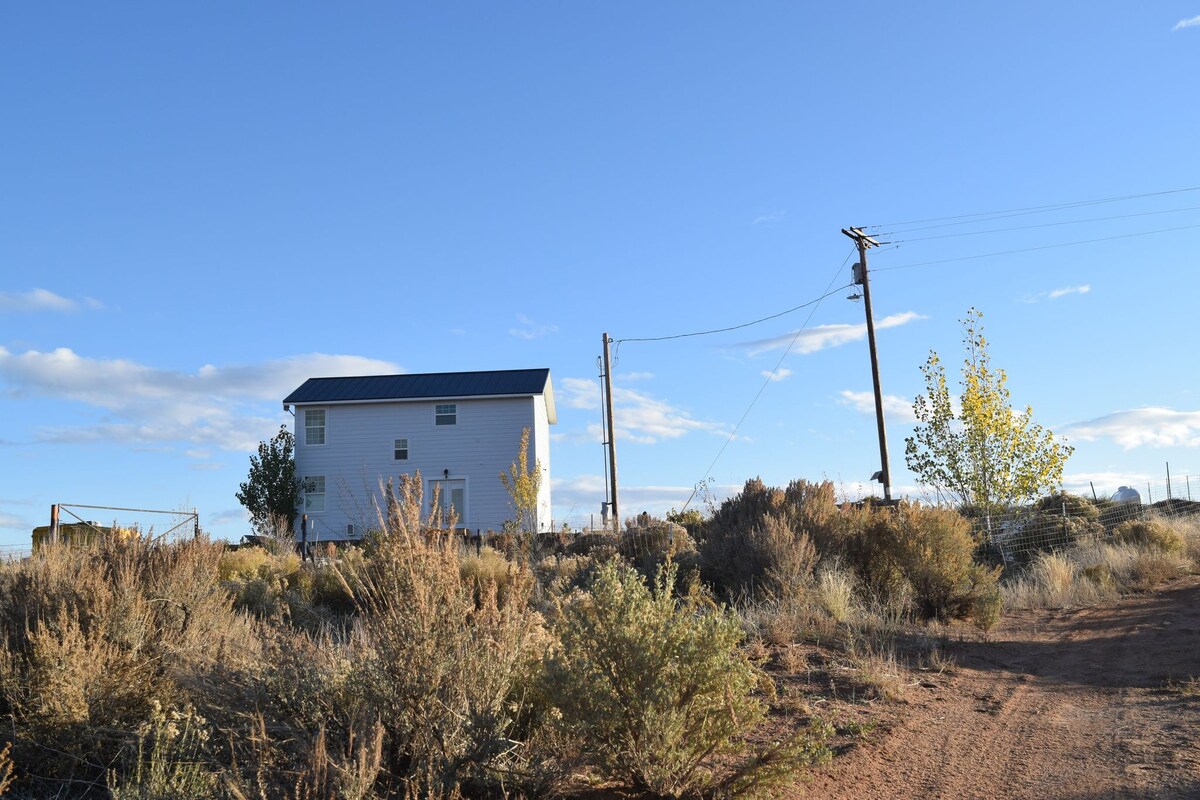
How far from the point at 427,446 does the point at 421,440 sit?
31 centimetres

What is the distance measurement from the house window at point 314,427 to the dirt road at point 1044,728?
89.5ft

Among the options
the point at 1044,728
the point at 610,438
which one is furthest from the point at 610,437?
the point at 1044,728

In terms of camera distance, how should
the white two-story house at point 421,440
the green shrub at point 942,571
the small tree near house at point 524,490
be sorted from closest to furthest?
the green shrub at point 942,571, the small tree near house at point 524,490, the white two-story house at point 421,440

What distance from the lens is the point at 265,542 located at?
21859mm

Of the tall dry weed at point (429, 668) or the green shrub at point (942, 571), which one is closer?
the tall dry weed at point (429, 668)

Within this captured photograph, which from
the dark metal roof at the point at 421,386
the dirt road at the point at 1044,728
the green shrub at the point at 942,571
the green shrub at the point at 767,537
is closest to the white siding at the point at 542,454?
the dark metal roof at the point at 421,386

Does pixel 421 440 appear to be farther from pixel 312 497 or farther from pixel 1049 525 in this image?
pixel 1049 525

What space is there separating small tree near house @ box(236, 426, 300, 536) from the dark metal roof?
86.1 inches

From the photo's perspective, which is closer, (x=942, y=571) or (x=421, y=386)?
(x=942, y=571)

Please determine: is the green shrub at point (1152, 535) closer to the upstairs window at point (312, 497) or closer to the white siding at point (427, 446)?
the white siding at point (427, 446)

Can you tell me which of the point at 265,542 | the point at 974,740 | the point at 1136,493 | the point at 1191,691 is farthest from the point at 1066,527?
the point at 265,542

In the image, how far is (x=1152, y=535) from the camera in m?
18.3

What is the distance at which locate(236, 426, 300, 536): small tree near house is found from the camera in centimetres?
3203

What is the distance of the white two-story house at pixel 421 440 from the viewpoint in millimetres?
33125
